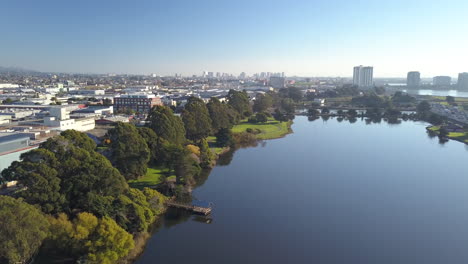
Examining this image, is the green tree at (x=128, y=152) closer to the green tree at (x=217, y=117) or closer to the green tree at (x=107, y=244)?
the green tree at (x=107, y=244)

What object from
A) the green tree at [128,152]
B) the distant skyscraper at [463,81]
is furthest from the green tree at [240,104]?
the distant skyscraper at [463,81]

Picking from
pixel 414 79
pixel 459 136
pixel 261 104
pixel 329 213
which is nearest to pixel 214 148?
pixel 329 213

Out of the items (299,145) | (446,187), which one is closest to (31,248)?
(446,187)

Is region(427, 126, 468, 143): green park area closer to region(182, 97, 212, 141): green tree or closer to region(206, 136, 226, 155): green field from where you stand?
region(206, 136, 226, 155): green field

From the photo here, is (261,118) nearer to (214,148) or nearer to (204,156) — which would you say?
(214,148)

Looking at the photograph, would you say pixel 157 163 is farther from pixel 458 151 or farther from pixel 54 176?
pixel 458 151

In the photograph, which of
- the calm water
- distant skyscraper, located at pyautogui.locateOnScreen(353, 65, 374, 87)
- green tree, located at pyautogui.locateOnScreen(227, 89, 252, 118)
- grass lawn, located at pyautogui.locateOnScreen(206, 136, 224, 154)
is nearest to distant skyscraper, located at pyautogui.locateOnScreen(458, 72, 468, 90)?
distant skyscraper, located at pyautogui.locateOnScreen(353, 65, 374, 87)

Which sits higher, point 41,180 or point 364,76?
point 364,76

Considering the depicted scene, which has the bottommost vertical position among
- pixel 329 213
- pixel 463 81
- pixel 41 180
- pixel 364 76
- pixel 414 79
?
pixel 329 213
